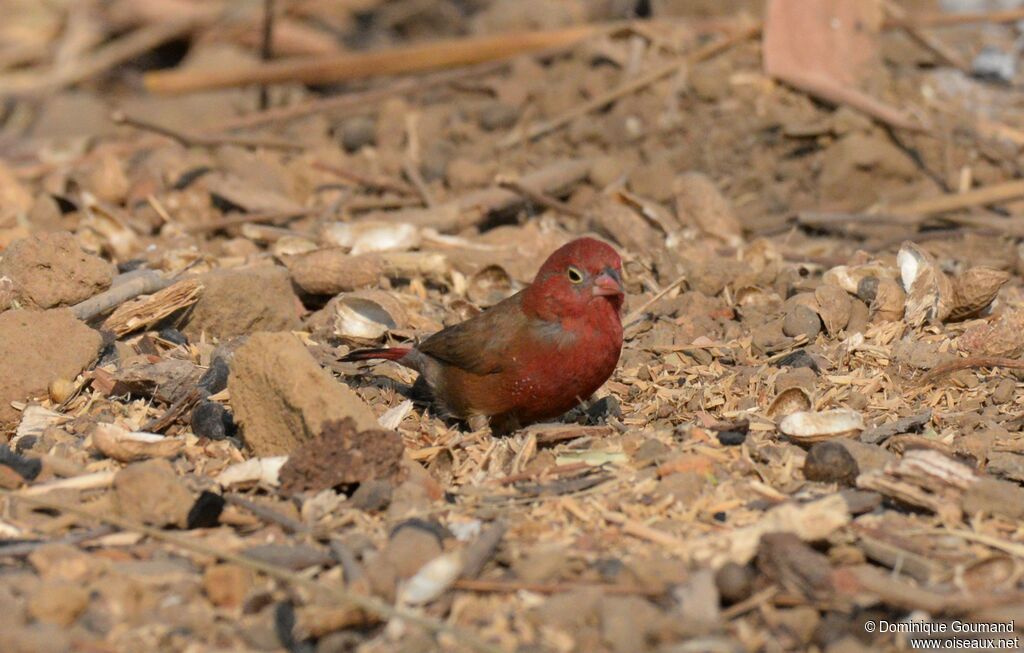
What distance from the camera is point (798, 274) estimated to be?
6.86m

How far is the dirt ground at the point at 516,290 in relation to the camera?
12.9 ft

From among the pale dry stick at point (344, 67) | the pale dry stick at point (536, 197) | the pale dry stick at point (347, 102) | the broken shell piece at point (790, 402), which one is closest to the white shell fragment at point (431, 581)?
the broken shell piece at point (790, 402)

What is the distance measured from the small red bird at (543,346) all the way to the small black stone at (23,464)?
171 cm

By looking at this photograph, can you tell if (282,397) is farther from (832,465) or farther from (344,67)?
(344,67)

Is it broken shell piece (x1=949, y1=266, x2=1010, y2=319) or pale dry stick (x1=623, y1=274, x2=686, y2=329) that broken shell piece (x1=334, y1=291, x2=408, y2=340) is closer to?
pale dry stick (x1=623, y1=274, x2=686, y2=329)

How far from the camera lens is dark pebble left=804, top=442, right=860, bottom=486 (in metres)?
4.58

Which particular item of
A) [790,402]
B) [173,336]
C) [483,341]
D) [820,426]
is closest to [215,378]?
[173,336]

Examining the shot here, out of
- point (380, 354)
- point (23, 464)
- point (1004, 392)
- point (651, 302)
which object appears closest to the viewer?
point (23, 464)

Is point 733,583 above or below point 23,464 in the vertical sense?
below

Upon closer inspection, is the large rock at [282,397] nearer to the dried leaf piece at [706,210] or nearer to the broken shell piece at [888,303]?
the broken shell piece at [888,303]

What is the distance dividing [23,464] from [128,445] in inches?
14.6

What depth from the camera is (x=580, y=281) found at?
535 centimetres

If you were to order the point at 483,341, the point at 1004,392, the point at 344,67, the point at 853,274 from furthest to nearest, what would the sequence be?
the point at 344,67, the point at 853,274, the point at 483,341, the point at 1004,392

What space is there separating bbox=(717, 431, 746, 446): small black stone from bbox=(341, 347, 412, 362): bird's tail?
5.09 feet
